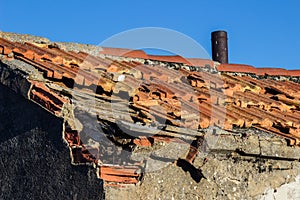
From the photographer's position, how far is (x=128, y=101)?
5.63 metres

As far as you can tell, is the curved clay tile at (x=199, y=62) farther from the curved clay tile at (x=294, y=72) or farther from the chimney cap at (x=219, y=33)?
the chimney cap at (x=219, y=33)

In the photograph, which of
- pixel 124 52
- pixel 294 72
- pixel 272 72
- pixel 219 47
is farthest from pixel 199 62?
pixel 219 47

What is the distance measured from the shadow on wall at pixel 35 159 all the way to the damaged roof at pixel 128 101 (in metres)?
0.12

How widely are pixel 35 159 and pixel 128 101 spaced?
3.24 ft

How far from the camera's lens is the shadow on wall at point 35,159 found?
4914mm

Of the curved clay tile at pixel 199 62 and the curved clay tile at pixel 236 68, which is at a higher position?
the curved clay tile at pixel 199 62

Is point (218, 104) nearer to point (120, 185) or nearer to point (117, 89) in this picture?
point (117, 89)

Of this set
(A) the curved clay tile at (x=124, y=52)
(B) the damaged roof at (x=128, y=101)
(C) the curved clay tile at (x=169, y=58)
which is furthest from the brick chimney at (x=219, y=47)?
(A) the curved clay tile at (x=124, y=52)

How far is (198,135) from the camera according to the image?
5277 millimetres

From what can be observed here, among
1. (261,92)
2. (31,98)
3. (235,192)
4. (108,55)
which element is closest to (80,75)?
(31,98)

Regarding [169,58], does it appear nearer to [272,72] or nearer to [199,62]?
[199,62]

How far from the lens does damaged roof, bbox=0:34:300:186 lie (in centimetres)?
493

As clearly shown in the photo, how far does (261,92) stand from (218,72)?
3.15 ft

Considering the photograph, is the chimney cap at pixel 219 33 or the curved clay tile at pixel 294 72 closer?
the curved clay tile at pixel 294 72
